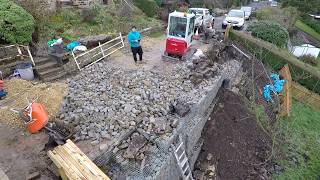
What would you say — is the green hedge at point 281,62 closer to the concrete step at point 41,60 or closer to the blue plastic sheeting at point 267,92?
the blue plastic sheeting at point 267,92

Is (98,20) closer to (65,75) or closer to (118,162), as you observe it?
(65,75)

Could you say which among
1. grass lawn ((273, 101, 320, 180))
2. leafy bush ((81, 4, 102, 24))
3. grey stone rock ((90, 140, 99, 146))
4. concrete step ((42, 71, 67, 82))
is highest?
leafy bush ((81, 4, 102, 24))

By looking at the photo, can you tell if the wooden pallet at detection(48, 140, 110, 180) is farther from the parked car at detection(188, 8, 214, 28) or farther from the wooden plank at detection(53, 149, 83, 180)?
the parked car at detection(188, 8, 214, 28)

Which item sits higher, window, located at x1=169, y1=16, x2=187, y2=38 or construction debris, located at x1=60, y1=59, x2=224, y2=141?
window, located at x1=169, y1=16, x2=187, y2=38

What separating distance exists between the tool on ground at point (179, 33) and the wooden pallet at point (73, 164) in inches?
299

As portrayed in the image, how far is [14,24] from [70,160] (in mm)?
7335

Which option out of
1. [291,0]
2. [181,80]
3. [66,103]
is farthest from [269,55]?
[291,0]

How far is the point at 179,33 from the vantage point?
13008mm

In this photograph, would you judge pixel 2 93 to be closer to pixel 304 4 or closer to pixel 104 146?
pixel 104 146

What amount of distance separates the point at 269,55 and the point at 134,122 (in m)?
12.8

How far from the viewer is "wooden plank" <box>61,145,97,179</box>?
6236 millimetres

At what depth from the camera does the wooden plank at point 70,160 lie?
20.5ft

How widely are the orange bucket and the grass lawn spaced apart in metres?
8.60

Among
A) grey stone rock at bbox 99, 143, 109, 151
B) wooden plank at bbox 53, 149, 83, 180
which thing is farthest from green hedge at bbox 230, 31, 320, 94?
wooden plank at bbox 53, 149, 83, 180
